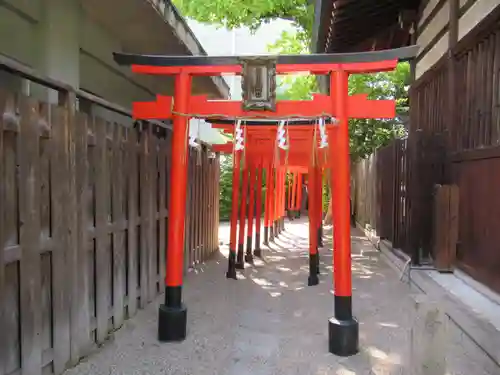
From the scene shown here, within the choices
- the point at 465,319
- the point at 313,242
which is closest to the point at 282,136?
the point at 465,319

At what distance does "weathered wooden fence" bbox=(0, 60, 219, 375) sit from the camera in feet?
9.58

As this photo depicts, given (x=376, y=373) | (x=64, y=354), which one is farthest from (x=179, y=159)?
(x=376, y=373)

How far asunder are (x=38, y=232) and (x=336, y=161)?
2402 mm

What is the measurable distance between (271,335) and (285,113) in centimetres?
201

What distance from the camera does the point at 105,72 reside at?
20.3 ft

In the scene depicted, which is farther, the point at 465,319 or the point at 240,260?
the point at 240,260

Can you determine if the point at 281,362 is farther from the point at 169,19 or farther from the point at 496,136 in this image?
the point at 169,19

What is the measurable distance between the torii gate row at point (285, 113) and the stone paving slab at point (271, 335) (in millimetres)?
262

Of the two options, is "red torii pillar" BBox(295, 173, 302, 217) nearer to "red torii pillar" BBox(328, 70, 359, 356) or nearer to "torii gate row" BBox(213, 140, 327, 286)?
"torii gate row" BBox(213, 140, 327, 286)

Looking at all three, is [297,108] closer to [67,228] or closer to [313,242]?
[67,228]

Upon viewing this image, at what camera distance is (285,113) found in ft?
14.3

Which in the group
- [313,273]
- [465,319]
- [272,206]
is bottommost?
[313,273]

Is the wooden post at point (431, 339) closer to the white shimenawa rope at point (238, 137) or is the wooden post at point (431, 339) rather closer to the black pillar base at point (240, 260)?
the white shimenawa rope at point (238, 137)

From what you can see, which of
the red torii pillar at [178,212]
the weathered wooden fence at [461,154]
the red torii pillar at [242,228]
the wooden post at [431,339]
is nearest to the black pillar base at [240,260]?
the red torii pillar at [242,228]
